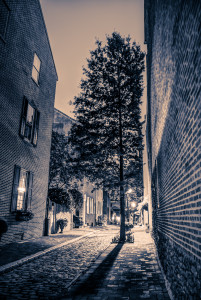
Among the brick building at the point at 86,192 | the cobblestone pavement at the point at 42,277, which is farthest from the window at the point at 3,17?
the brick building at the point at 86,192

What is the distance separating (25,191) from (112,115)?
765 centimetres

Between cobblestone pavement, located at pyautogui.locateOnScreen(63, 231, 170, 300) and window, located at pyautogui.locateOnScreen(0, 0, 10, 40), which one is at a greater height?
window, located at pyautogui.locateOnScreen(0, 0, 10, 40)

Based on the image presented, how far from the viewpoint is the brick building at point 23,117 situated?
865 cm

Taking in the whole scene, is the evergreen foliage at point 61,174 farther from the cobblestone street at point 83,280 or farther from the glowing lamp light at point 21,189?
the cobblestone street at point 83,280

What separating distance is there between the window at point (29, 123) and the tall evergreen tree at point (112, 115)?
13.5ft

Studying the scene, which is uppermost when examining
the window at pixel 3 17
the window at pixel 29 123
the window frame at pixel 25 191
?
the window at pixel 3 17

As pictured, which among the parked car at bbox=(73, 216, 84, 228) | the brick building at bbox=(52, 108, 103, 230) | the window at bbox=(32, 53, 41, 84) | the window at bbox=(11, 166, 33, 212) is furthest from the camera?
the brick building at bbox=(52, 108, 103, 230)

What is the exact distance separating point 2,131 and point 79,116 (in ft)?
25.4

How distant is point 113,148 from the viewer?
1428cm

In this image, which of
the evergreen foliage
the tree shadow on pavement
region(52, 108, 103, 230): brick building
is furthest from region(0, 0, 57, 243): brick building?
region(52, 108, 103, 230): brick building

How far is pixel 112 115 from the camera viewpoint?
14883mm

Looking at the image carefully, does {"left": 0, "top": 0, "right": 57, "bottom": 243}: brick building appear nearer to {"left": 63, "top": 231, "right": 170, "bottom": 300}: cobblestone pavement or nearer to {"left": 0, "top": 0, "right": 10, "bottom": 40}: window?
{"left": 0, "top": 0, "right": 10, "bottom": 40}: window

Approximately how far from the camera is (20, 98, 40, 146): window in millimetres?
10177

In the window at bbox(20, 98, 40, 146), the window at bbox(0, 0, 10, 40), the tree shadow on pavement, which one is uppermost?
the window at bbox(0, 0, 10, 40)
